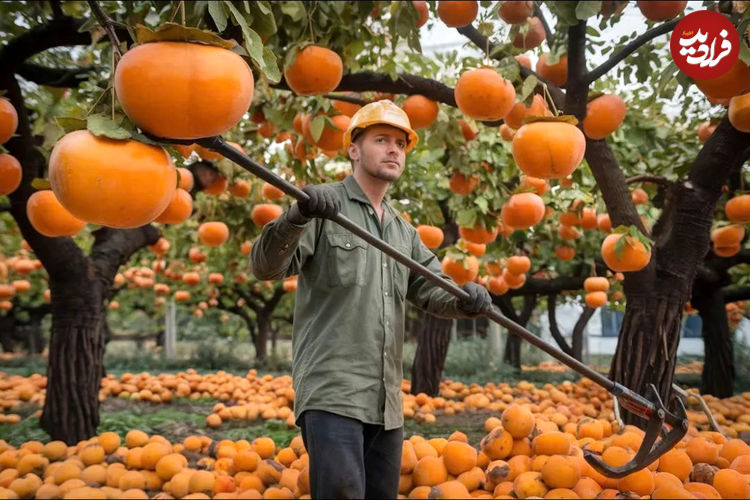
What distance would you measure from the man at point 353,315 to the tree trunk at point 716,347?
22.8 ft

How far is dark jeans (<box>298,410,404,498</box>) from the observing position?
187 centimetres

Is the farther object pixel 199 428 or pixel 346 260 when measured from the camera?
pixel 199 428

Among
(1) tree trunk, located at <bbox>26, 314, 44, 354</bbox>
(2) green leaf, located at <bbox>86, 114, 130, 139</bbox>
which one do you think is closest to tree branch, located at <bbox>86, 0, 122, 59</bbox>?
(2) green leaf, located at <bbox>86, 114, 130, 139</bbox>

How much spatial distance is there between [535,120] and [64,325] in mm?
4054

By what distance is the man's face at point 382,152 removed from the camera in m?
2.35

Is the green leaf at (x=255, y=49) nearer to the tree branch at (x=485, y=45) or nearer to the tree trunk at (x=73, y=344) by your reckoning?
the tree branch at (x=485, y=45)

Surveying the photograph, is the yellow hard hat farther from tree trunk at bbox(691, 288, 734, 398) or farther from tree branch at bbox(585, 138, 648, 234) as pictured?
tree trunk at bbox(691, 288, 734, 398)

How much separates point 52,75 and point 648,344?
4578 millimetres

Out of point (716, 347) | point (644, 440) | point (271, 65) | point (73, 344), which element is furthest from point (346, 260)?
point (716, 347)

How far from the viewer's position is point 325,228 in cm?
229

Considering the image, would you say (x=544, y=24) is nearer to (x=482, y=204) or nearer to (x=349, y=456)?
(x=482, y=204)

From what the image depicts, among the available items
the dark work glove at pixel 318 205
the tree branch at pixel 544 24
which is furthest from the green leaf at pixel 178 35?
the tree branch at pixel 544 24

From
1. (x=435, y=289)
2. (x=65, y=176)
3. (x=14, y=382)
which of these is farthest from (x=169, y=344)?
(x=65, y=176)

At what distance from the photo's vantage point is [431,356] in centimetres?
762
